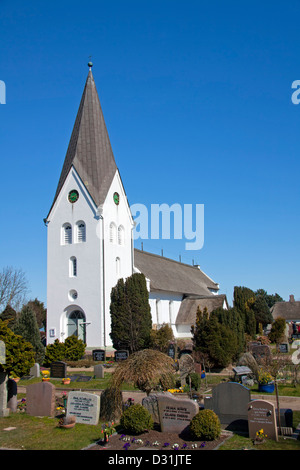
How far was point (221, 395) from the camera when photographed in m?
11.4

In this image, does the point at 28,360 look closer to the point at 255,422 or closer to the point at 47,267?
the point at 255,422

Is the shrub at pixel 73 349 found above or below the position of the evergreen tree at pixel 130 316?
below

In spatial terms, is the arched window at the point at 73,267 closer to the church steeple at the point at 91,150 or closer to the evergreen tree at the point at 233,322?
the church steeple at the point at 91,150

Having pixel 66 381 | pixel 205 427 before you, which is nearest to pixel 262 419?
pixel 205 427

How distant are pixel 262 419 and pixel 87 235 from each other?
23814 millimetres

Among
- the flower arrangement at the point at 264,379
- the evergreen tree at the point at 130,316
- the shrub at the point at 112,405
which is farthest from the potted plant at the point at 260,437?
the evergreen tree at the point at 130,316

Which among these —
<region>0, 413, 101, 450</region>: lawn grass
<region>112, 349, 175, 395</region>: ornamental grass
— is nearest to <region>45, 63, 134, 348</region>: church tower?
<region>0, 413, 101, 450</region>: lawn grass

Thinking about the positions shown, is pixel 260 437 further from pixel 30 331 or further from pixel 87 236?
pixel 87 236

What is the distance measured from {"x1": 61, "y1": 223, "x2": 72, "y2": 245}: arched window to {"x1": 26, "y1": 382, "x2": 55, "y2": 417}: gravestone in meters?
20.2

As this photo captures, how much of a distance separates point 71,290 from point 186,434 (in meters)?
22.6

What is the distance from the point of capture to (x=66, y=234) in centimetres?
3353

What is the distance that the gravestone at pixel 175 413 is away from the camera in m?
10.6

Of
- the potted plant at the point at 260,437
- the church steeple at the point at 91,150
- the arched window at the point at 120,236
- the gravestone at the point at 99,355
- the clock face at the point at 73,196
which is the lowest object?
the gravestone at the point at 99,355
